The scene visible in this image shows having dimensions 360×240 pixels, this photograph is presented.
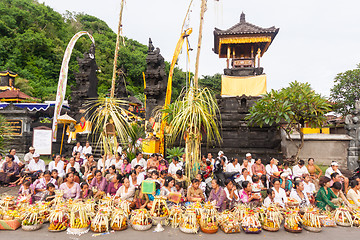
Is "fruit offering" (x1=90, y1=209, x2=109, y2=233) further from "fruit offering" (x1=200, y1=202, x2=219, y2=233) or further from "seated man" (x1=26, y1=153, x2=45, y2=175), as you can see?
"seated man" (x1=26, y1=153, x2=45, y2=175)

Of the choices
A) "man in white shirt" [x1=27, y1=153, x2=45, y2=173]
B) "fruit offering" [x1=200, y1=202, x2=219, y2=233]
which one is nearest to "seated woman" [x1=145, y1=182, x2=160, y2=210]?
"fruit offering" [x1=200, y1=202, x2=219, y2=233]

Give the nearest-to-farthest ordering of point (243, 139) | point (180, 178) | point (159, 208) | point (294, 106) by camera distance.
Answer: point (159, 208), point (180, 178), point (294, 106), point (243, 139)

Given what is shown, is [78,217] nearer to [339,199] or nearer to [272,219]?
[272,219]

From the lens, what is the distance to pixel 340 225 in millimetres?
4582

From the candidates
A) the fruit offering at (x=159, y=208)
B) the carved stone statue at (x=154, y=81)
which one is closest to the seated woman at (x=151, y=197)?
the fruit offering at (x=159, y=208)

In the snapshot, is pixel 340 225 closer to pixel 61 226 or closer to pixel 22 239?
pixel 61 226

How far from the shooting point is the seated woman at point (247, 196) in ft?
17.3

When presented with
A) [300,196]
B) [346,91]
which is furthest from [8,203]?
[346,91]

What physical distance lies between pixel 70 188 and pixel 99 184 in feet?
2.36

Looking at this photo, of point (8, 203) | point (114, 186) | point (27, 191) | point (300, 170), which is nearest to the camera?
point (8, 203)

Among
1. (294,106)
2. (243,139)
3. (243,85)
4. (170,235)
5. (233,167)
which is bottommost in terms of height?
(170,235)

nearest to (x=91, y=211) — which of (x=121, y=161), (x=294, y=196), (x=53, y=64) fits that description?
(x=121, y=161)

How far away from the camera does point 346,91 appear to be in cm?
1734

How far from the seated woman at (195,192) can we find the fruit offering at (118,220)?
152cm
